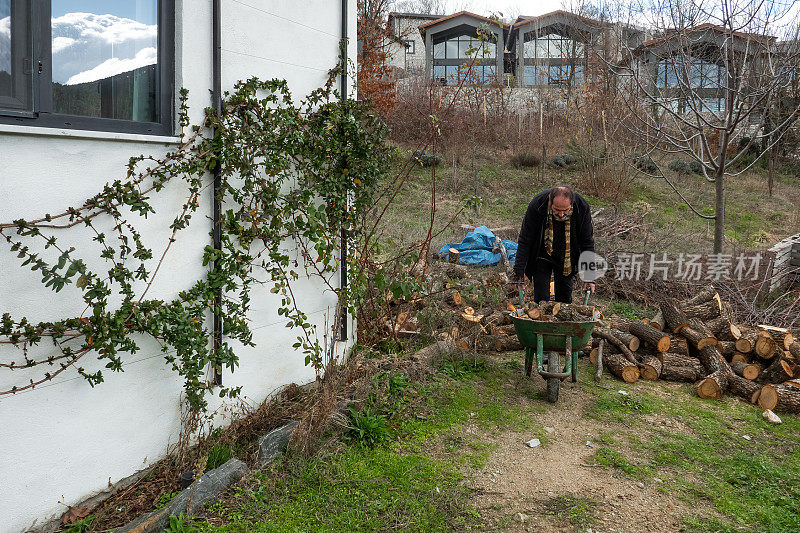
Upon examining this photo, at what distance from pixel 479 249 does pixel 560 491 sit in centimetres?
670

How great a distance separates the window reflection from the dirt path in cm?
316

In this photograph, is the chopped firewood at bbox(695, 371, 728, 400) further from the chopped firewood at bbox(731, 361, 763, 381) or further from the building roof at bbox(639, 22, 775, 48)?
the building roof at bbox(639, 22, 775, 48)

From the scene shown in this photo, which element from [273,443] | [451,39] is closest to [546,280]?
[273,443]

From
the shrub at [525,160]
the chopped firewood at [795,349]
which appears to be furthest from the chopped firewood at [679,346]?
the shrub at [525,160]

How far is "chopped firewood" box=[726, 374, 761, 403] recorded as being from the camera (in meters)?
5.40

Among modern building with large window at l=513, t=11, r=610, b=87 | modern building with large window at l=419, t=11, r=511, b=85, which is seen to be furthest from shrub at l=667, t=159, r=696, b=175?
modern building with large window at l=419, t=11, r=511, b=85

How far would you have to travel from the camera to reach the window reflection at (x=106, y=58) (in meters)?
2.99

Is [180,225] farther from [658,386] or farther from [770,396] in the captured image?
[770,396]

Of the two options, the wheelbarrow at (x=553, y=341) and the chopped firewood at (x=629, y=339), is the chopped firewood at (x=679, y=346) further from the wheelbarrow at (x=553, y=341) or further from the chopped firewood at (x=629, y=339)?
the wheelbarrow at (x=553, y=341)

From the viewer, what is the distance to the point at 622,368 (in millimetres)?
5867

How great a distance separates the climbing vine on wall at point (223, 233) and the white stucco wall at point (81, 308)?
0.06 m

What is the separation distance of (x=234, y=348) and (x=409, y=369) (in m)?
1.70

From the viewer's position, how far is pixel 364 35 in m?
12.7

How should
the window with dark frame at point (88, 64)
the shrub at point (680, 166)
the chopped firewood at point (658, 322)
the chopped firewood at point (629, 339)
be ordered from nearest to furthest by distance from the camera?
the window with dark frame at point (88, 64) < the chopped firewood at point (629, 339) < the chopped firewood at point (658, 322) < the shrub at point (680, 166)
